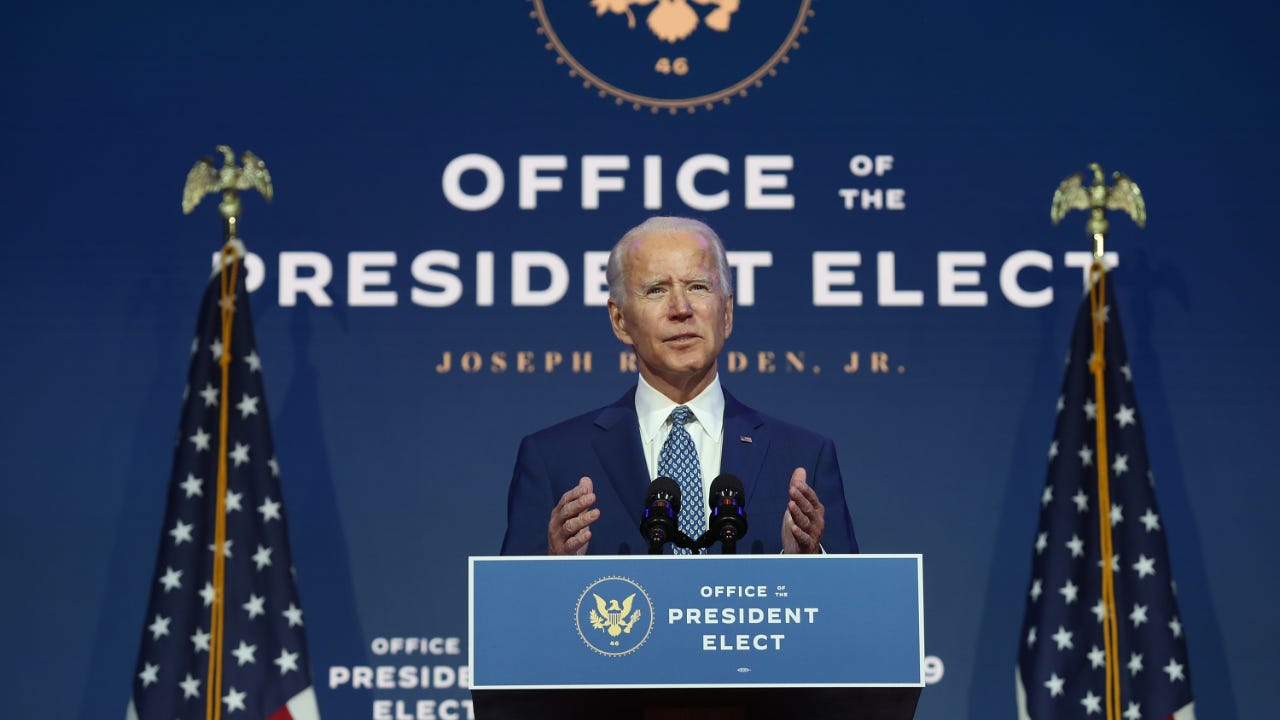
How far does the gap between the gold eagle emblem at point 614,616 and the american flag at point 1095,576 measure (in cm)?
279

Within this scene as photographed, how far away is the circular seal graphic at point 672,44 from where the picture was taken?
5477 millimetres

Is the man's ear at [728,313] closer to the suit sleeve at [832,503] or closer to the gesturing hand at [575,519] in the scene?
the suit sleeve at [832,503]

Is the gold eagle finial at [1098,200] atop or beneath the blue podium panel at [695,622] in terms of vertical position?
atop

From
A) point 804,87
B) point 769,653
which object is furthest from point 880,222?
point 769,653

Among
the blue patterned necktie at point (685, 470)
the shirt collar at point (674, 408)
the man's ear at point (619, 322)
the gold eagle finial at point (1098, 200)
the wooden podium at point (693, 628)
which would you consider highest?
the gold eagle finial at point (1098, 200)

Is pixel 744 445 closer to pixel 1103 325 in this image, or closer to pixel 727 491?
pixel 727 491

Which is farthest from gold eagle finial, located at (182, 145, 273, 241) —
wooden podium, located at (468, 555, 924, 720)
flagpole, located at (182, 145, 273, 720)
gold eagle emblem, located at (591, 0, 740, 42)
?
wooden podium, located at (468, 555, 924, 720)

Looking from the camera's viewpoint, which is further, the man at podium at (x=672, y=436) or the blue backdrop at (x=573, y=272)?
the blue backdrop at (x=573, y=272)

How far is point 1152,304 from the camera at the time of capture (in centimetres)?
535

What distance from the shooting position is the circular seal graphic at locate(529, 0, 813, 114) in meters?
5.48

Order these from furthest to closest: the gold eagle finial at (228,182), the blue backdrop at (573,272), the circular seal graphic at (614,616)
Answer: the blue backdrop at (573,272) → the gold eagle finial at (228,182) → the circular seal graphic at (614,616)

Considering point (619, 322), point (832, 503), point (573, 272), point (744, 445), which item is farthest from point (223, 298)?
point (832, 503)

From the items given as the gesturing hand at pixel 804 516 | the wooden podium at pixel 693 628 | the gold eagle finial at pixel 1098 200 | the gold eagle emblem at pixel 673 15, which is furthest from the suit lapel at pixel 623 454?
the gold eagle emblem at pixel 673 15

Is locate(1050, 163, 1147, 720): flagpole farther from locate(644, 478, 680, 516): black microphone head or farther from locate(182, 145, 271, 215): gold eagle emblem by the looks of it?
locate(644, 478, 680, 516): black microphone head
